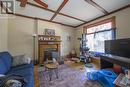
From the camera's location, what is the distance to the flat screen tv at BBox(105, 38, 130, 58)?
2568 mm

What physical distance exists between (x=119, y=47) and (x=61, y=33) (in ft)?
13.1

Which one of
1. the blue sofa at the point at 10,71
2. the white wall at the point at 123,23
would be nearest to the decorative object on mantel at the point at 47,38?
the blue sofa at the point at 10,71

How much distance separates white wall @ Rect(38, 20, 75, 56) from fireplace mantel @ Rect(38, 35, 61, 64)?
506mm

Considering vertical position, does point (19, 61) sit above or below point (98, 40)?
below

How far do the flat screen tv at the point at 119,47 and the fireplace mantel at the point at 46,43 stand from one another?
3.05 m

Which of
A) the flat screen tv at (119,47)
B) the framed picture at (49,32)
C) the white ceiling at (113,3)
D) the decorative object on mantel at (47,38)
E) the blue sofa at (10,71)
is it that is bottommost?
the blue sofa at (10,71)

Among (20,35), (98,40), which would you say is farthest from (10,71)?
(98,40)

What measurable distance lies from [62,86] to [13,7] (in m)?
3.87

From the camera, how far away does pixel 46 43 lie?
5.16 meters

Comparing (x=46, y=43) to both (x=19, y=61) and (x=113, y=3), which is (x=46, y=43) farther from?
(x=113, y=3)

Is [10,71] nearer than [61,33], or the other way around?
[10,71]

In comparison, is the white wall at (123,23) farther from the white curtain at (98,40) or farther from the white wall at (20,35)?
the white wall at (20,35)

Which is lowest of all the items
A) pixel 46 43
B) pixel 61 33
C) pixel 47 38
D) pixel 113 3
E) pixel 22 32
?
pixel 46 43

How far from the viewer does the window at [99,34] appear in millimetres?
3862
